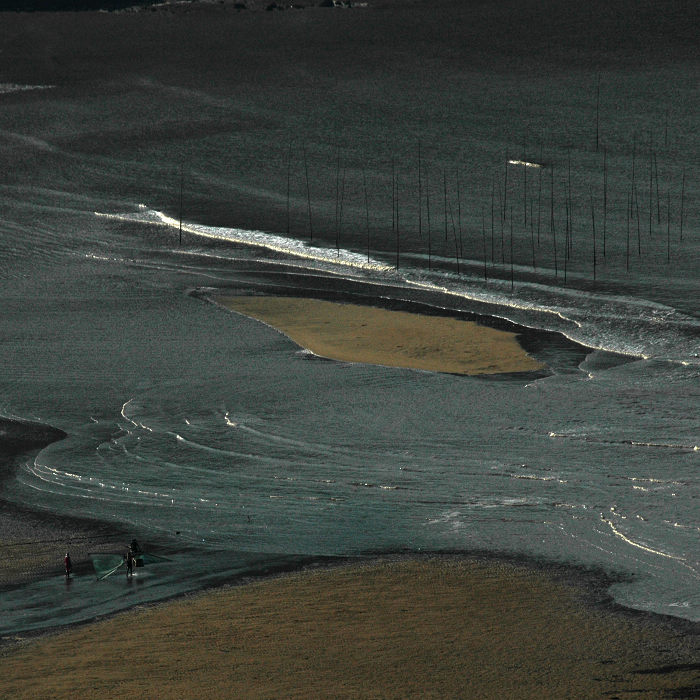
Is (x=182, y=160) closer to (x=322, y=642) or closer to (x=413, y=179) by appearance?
(x=413, y=179)

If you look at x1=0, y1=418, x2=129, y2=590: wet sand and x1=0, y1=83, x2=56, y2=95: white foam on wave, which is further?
x1=0, y1=83, x2=56, y2=95: white foam on wave

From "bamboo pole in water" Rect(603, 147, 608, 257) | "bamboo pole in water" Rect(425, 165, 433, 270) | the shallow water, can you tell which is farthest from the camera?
"bamboo pole in water" Rect(603, 147, 608, 257)

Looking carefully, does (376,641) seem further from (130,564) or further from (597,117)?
(597,117)

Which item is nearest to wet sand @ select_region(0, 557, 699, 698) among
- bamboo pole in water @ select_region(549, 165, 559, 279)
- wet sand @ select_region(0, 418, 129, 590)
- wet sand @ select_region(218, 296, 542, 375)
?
wet sand @ select_region(0, 418, 129, 590)

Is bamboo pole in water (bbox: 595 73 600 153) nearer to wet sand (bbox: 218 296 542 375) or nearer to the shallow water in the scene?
the shallow water

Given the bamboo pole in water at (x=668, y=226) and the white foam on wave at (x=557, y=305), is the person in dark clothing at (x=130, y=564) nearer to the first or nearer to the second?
the white foam on wave at (x=557, y=305)

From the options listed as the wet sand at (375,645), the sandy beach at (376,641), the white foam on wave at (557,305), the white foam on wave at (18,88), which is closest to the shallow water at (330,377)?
the white foam on wave at (557,305)
